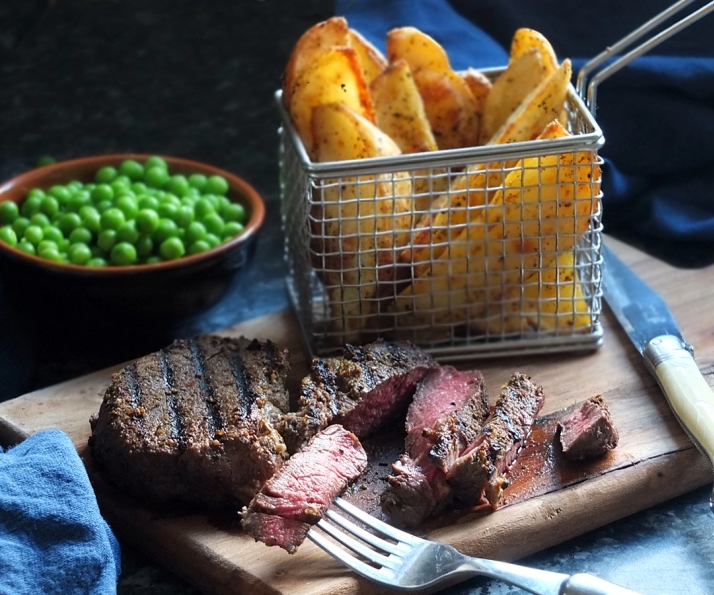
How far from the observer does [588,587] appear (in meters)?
1.08

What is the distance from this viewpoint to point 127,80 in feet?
8.74

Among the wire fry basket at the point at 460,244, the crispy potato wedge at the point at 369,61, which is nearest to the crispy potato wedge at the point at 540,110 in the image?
the wire fry basket at the point at 460,244

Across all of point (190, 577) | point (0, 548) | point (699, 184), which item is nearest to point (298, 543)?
point (190, 577)

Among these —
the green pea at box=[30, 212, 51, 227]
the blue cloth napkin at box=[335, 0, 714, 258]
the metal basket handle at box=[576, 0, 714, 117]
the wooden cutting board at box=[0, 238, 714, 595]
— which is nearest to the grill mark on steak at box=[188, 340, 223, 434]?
the wooden cutting board at box=[0, 238, 714, 595]

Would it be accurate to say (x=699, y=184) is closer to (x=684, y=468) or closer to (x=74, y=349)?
(x=684, y=468)

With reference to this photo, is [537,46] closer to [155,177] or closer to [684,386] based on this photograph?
[684,386]

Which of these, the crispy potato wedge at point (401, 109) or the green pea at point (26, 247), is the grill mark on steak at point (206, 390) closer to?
the green pea at point (26, 247)

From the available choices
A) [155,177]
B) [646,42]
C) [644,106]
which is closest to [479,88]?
[646,42]

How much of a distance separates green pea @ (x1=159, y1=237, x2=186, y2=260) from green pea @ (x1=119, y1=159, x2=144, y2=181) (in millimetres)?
286

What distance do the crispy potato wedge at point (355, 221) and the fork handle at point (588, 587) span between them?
0.67 meters

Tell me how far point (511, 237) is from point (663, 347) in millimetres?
315

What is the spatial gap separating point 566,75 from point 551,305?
0.40m

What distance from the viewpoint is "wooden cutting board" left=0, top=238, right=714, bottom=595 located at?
124 centimetres

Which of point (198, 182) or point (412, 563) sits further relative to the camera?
point (198, 182)
